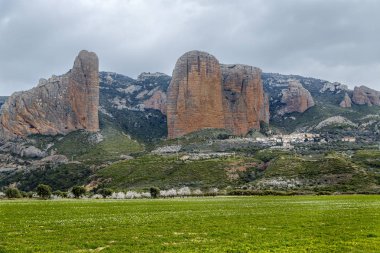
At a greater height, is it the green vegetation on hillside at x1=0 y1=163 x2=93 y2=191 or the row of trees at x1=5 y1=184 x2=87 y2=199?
the green vegetation on hillside at x1=0 y1=163 x2=93 y2=191

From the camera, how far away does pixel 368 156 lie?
15188cm

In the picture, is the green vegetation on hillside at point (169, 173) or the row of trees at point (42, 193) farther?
the green vegetation on hillside at point (169, 173)

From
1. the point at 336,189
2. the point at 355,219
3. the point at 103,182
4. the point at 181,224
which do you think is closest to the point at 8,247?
the point at 181,224

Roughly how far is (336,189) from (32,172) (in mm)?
122564

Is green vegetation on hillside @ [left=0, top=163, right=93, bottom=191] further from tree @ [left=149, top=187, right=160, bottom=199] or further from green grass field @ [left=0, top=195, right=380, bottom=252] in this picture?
green grass field @ [left=0, top=195, right=380, bottom=252]

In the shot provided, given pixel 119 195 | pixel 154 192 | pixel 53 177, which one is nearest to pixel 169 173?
pixel 154 192

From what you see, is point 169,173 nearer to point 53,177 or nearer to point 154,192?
point 154,192

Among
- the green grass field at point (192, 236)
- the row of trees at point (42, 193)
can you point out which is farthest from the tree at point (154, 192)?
the green grass field at point (192, 236)

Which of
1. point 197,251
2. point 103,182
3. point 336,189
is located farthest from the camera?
point 103,182

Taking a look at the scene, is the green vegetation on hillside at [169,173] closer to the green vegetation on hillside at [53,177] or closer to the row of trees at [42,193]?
the green vegetation on hillside at [53,177]

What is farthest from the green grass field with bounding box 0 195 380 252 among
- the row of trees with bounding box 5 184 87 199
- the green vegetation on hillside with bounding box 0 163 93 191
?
the green vegetation on hillside with bounding box 0 163 93 191

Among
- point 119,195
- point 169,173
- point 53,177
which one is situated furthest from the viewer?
point 53,177

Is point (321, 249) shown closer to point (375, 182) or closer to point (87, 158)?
point (375, 182)

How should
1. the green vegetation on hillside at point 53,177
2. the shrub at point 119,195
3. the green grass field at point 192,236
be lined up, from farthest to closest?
1. the green vegetation on hillside at point 53,177
2. the shrub at point 119,195
3. the green grass field at point 192,236
